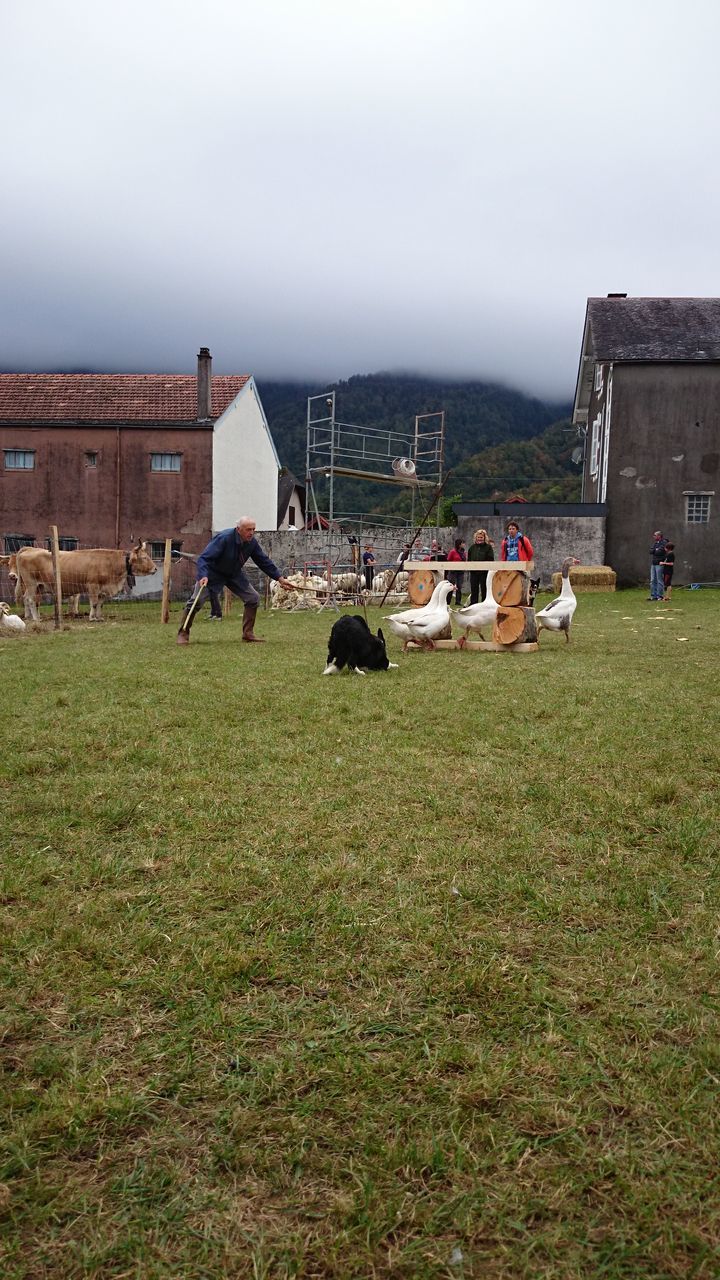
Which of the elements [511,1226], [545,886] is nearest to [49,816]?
[545,886]

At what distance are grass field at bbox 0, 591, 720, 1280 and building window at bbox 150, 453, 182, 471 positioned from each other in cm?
3162

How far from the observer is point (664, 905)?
329 cm

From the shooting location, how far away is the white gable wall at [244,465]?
36.6 m

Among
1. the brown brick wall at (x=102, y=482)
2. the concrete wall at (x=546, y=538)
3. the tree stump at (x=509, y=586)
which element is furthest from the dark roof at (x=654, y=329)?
the tree stump at (x=509, y=586)

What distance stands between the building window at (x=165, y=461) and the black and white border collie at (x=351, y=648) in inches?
1106

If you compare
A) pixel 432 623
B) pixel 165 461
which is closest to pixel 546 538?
pixel 165 461

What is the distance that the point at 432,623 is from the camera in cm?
1173

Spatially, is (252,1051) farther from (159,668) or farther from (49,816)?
(159,668)

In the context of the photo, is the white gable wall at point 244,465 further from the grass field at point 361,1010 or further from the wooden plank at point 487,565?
the grass field at point 361,1010

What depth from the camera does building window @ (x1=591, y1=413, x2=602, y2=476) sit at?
35088 millimetres

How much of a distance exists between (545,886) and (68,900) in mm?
1908

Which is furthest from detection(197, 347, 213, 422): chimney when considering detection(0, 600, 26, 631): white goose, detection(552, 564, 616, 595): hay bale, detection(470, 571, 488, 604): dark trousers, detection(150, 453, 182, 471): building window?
detection(470, 571, 488, 604): dark trousers

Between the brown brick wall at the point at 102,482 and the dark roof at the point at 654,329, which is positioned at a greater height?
the dark roof at the point at 654,329

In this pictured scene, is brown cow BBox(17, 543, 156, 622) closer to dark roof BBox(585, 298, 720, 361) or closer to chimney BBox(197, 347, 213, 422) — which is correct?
chimney BBox(197, 347, 213, 422)
